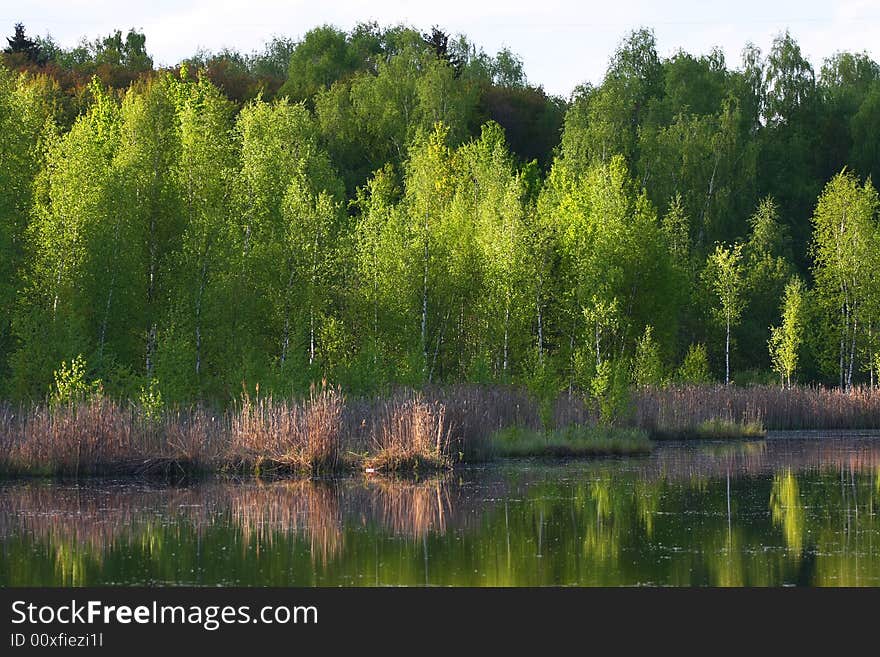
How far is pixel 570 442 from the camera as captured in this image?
94.3ft

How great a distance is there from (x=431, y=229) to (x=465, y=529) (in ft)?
81.2

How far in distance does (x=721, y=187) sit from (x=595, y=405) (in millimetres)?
30354

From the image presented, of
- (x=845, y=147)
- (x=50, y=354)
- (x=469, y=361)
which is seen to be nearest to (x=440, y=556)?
(x=50, y=354)

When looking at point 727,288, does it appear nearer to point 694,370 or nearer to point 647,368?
point 694,370

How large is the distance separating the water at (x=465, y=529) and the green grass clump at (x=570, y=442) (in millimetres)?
2674

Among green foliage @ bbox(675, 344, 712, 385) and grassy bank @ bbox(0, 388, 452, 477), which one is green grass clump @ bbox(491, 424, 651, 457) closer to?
grassy bank @ bbox(0, 388, 452, 477)

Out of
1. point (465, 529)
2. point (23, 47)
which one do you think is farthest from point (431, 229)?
point (23, 47)

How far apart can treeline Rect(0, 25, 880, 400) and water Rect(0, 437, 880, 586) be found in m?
6.12

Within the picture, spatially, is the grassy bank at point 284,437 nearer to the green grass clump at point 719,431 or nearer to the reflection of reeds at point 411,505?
the reflection of reeds at point 411,505

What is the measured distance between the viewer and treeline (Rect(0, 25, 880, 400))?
32.5m

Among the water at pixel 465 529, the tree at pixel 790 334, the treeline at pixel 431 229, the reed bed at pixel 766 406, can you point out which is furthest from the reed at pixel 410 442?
the tree at pixel 790 334

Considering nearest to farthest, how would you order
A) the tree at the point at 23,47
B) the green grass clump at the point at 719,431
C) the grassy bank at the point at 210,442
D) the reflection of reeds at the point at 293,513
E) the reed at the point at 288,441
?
the reflection of reeds at the point at 293,513 < the grassy bank at the point at 210,442 < the reed at the point at 288,441 < the green grass clump at the point at 719,431 < the tree at the point at 23,47

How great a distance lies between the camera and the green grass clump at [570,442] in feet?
91.6

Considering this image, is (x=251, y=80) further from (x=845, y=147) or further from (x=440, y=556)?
(x=440, y=556)
